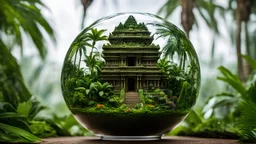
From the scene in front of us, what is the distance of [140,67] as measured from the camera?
49.7 inches

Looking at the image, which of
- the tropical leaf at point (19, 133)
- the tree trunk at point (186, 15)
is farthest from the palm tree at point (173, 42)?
the tree trunk at point (186, 15)

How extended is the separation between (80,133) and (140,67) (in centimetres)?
76

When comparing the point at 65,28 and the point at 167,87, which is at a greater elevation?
the point at 65,28

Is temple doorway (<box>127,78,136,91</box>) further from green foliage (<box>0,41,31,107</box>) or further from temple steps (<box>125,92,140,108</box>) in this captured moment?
green foliage (<box>0,41,31,107</box>)

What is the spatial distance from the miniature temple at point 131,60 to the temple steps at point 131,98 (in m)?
0.01

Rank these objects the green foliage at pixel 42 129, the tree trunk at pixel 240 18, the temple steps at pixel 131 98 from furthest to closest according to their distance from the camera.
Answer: the tree trunk at pixel 240 18 → the green foliage at pixel 42 129 → the temple steps at pixel 131 98

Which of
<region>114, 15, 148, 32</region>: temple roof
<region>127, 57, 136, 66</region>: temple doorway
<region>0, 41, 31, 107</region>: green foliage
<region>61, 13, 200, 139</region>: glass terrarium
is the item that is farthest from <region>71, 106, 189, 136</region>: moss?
<region>0, 41, 31, 107</region>: green foliage

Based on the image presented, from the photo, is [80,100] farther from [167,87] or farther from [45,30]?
[45,30]

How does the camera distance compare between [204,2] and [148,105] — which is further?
[204,2]

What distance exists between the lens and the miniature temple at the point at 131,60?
4.12ft

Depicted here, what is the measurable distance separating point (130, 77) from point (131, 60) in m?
0.05

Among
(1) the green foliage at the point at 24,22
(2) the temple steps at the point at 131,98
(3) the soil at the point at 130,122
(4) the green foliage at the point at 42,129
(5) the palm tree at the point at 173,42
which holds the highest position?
(1) the green foliage at the point at 24,22

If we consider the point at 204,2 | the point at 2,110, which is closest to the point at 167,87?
the point at 2,110

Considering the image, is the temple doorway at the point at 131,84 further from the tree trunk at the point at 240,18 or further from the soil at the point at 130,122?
the tree trunk at the point at 240,18
